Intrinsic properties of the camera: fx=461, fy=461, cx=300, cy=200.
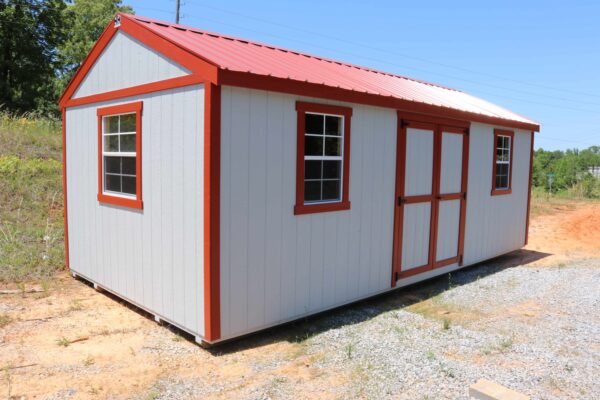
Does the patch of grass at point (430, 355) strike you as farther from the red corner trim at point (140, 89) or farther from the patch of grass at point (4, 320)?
the patch of grass at point (4, 320)

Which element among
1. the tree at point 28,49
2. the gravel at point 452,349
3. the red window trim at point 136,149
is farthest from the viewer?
the tree at point 28,49

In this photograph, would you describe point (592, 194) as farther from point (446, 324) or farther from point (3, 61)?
point (3, 61)

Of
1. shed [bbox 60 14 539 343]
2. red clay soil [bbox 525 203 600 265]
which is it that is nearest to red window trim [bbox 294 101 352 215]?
shed [bbox 60 14 539 343]

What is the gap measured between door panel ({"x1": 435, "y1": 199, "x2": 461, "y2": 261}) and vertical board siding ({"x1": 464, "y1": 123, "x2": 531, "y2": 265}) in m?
0.38

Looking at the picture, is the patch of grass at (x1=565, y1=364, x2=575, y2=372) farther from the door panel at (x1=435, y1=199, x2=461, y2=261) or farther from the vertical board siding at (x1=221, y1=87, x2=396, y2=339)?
the door panel at (x1=435, y1=199, x2=461, y2=261)

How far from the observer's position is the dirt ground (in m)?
3.59

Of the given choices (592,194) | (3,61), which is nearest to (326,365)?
(592,194)

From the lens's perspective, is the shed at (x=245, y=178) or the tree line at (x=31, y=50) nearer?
the shed at (x=245, y=178)

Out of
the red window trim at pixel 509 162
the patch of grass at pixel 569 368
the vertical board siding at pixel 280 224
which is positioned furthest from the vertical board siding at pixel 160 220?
the red window trim at pixel 509 162

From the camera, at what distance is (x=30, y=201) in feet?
30.9

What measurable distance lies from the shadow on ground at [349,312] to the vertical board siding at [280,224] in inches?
6.7

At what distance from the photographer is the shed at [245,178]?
167 inches

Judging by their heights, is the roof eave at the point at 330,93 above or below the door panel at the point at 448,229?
above

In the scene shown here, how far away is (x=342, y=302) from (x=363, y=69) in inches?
153
